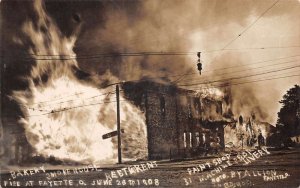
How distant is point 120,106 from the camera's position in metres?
7.07

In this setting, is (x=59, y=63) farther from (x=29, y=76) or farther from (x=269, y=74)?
(x=269, y=74)

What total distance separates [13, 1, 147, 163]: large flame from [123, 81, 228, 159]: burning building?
0.61ft

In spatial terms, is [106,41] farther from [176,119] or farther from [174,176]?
[174,176]

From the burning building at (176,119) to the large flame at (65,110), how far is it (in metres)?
0.18

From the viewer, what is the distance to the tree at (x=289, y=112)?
7113 millimetres

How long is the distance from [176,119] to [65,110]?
5.78 feet

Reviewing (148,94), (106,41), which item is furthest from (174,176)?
(106,41)

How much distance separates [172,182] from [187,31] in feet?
7.86

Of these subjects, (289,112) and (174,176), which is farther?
(289,112)

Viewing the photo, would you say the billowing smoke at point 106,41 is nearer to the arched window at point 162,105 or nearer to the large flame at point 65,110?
the large flame at point 65,110

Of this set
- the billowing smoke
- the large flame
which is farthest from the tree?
the large flame

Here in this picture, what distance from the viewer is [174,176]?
23.0 feet

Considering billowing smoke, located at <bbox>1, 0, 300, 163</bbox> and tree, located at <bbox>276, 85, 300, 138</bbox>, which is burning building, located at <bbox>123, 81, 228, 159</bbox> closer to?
billowing smoke, located at <bbox>1, 0, 300, 163</bbox>

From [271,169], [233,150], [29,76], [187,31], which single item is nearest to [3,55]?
[29,76]
